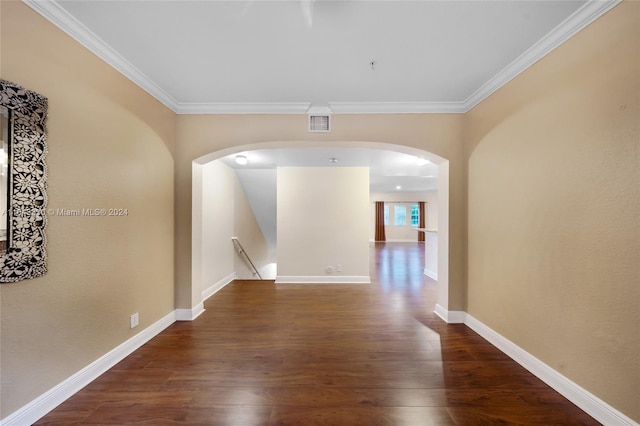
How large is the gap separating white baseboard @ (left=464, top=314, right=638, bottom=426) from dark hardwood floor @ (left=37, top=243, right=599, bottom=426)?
2.0 inches

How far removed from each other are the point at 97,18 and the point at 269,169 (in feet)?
11.4

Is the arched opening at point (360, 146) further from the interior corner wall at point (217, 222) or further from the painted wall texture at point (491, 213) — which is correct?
the interior corner wall at point (217, 222)

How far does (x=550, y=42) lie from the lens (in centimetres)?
173

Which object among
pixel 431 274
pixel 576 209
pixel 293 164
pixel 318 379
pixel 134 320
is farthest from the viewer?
pixel 431 274

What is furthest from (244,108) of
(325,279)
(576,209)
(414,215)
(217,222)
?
(414,215)

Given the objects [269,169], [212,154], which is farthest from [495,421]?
[269,169]

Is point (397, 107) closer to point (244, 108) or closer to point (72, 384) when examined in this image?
point (244, 108)

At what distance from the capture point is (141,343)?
230cm

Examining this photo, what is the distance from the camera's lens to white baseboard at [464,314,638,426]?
4.55 ft

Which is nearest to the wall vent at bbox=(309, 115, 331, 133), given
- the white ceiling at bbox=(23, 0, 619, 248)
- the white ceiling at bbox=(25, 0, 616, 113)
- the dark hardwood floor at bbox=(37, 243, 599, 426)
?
the white ceiling at bbox=(23, 0, 619, 248)

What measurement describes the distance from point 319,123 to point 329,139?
0.75ft

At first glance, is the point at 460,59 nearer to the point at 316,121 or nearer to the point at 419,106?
the point at 419,106

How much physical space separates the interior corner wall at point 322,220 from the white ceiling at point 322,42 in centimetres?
216

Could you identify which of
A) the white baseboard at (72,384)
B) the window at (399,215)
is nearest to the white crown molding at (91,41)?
the white baseboard at (72,384)
